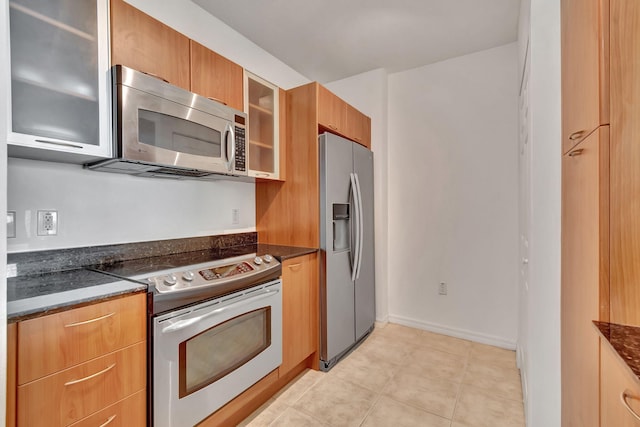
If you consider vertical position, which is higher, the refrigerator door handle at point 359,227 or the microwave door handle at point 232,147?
the microwave door handle at point 232,147

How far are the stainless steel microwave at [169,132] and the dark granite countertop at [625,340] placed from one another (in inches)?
74.2

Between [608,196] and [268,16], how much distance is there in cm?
240

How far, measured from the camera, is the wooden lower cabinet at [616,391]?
0.68 metres

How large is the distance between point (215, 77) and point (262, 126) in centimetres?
49

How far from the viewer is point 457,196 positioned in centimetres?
293

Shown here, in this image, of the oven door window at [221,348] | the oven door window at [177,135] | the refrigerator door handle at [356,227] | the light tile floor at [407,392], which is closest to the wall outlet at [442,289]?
the light tile floor at [407,392]

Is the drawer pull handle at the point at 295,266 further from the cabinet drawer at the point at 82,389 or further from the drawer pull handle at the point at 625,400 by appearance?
the drawer pull handle at the point at 625,400

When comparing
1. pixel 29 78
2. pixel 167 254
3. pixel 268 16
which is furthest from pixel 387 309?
pixel 29 78

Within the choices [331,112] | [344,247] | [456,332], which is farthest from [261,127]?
[456,332]

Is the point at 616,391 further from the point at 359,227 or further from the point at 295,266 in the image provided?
the point at 359,227

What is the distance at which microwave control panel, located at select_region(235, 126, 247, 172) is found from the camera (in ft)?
6.55

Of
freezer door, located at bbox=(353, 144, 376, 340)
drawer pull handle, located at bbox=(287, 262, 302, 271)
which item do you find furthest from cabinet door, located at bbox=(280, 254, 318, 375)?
freezer door, located at bbox=(353, 144, 376, 340)

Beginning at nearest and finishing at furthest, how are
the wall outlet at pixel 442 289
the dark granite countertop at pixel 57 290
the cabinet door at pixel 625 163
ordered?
the cabinet door at pixel 625 163 → the dark granite countertop at pixel 57 290 → the wall outlet at pixel 442 289

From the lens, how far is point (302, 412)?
1.85 metres
